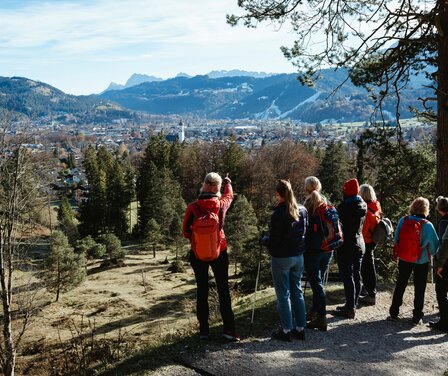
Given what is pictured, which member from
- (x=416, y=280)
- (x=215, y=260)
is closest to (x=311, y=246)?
(x=215, y=260)

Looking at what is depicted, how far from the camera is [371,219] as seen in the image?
6883mm

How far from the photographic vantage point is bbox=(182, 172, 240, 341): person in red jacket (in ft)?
17.7

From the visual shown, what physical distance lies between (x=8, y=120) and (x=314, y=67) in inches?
331

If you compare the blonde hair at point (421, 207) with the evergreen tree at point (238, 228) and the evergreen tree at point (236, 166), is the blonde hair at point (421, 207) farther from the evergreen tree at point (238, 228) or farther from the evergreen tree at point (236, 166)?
the evergreen tree at point (236, 166)

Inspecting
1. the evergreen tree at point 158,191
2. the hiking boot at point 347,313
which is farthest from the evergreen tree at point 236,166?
the hiking boot at point 347,313

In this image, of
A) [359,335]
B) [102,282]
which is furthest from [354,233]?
[102,282]

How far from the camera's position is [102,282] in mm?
31062

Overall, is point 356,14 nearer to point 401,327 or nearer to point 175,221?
point 401,327

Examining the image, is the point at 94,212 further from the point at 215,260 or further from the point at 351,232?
the point at 215,260

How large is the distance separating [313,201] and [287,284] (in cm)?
120

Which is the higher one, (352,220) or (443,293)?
(352,220)

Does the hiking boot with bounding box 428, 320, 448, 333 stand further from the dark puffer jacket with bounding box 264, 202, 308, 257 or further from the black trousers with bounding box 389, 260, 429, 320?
the dark puffer jacket with bounding box 264, 202, 308, 257

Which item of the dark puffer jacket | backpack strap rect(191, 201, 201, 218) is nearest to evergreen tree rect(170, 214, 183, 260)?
backpack strap rect(191, 201, 201, 218)

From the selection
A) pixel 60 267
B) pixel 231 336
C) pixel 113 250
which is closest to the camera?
pixel 231 336
